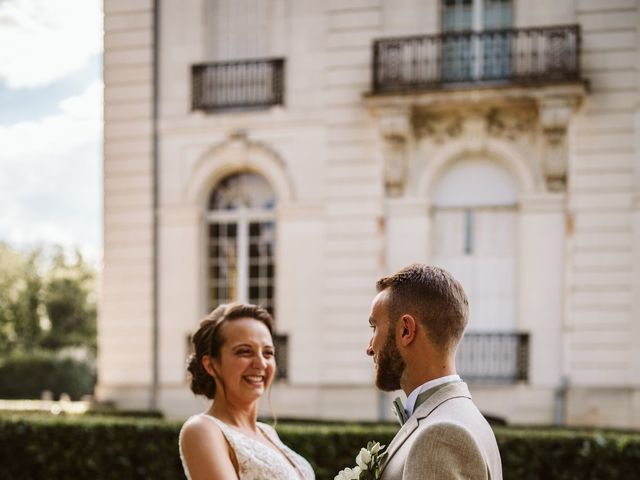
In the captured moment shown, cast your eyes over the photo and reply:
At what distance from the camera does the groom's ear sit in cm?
213

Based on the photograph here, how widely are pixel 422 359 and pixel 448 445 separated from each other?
0.29 meters

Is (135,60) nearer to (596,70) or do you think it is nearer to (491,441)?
(596,70)

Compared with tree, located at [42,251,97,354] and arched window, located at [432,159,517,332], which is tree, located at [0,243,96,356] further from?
arched window, located at [432,159,517,332]

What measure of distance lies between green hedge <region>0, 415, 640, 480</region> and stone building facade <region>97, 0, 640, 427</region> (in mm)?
4405

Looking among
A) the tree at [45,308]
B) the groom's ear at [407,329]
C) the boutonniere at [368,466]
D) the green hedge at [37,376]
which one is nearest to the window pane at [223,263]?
the boutonniere at [368,466]

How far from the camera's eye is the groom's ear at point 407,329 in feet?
6.98

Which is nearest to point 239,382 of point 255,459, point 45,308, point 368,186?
point 255,459

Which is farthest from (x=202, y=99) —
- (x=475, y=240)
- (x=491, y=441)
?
(x=491, y=441)

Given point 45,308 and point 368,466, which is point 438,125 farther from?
point 45,308

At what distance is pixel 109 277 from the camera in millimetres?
14203

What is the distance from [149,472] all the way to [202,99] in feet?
25.1

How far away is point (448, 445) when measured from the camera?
1.95 m

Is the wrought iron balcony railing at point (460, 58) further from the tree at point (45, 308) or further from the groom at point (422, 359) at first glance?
the tree at point (45, 308)

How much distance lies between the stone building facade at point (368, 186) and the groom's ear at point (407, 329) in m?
10.7
